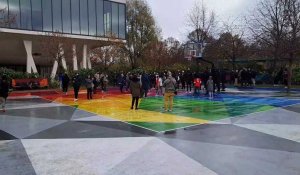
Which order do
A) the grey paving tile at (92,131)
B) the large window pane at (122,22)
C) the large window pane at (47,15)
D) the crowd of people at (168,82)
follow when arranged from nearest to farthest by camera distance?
the grey paving tile at (92,131), the crowd of people at (168,82), the large window pane at (47,15), the large window pane at (122,22)

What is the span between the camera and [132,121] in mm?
12578

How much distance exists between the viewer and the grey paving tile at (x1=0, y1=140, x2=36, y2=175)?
21.9 feet

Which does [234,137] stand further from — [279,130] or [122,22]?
[122,22]

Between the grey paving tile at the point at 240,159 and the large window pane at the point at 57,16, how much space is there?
105ft

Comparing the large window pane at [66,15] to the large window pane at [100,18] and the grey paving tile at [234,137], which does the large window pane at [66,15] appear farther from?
the grey paving tile at [234,137]

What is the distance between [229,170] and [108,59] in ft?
122

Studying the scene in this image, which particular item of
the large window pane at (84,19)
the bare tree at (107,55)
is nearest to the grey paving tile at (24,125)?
the large window pane at (84,19)

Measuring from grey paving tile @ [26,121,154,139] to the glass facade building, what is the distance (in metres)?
24.1

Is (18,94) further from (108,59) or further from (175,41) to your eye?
(175,41)

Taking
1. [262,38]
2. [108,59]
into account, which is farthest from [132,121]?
[108,59]

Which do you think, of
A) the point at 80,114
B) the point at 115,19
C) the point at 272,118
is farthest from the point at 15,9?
the point at 272,118

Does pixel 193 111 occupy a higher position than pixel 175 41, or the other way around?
pixel 175 41

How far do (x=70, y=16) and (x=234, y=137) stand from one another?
1315 inches

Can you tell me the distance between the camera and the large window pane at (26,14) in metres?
35.4
